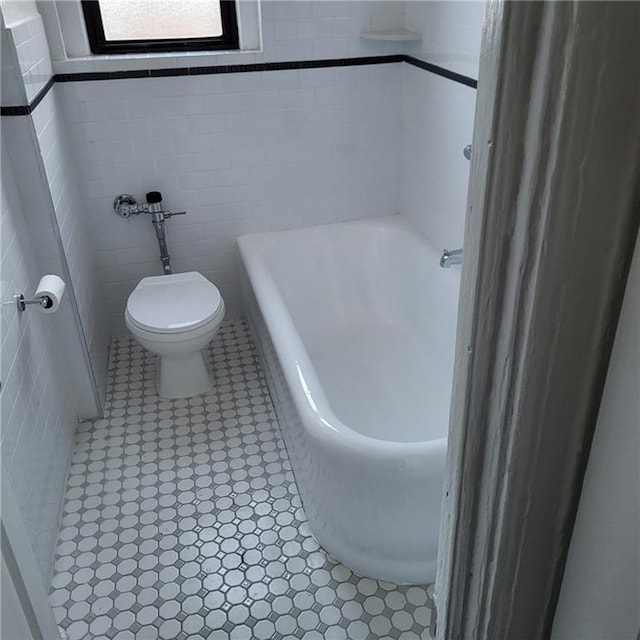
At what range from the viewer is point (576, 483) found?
24.0 inches

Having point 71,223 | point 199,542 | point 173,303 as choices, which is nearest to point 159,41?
point 71,223

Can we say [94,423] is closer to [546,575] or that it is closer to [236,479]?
[236,479]

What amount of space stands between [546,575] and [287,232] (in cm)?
259

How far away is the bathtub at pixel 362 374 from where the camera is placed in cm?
177

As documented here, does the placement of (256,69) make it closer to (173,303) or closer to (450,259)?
(173,303)

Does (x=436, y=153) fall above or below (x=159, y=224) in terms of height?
above

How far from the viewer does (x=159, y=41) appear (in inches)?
109

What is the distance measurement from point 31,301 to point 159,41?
1.43 meters

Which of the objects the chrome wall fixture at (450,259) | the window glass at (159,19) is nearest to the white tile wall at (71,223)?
the window glass at (159,19)

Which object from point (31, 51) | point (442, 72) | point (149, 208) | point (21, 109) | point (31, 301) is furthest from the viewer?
point (149, 208)

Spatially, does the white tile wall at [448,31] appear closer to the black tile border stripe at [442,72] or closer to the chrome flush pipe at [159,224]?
the black tile border stripe at [442,72]

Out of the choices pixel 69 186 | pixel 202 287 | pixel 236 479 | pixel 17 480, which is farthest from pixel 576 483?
pixel 69 186

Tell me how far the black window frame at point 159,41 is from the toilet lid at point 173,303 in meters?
0.99

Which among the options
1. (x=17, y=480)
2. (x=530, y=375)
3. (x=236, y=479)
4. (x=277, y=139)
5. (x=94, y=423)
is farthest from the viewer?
(x=277, y=139)
